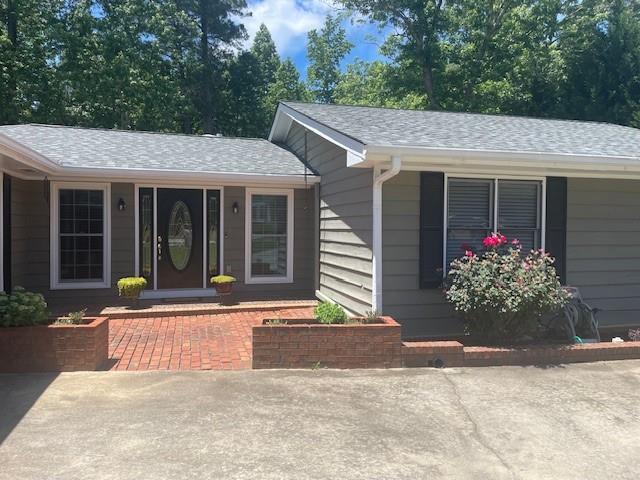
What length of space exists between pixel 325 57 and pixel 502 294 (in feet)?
120

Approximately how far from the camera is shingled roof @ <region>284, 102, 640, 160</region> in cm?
618

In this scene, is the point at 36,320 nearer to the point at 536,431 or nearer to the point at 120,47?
the point at 536,431

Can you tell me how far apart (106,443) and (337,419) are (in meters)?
1.69

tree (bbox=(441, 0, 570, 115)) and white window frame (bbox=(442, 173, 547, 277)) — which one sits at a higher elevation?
tree (bbox=(441, 0, 570, 115))

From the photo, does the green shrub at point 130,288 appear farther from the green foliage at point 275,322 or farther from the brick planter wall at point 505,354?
the brick planter wall at point 505,354

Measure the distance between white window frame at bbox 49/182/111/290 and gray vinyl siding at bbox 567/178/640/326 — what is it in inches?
288

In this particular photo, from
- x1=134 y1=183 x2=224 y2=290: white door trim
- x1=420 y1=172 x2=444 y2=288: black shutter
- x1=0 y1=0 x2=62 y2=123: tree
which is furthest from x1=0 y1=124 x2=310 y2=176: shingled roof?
x1=0 y1=0 x2=62 y2=123: tree

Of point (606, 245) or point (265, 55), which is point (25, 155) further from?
point (265, 55)

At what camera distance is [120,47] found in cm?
2198

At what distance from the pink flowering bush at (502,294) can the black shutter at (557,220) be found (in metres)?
0.85

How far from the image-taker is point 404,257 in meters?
6.40

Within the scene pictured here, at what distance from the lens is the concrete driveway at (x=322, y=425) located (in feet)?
10.7

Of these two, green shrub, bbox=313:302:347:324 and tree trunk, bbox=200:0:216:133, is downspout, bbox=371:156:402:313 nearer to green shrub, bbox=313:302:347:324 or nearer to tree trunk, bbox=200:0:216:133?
green shrub, bbox=313:302:347:324

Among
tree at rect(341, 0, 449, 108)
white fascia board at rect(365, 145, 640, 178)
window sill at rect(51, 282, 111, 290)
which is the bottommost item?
window sill at rect(51, 282, 111, 290)
